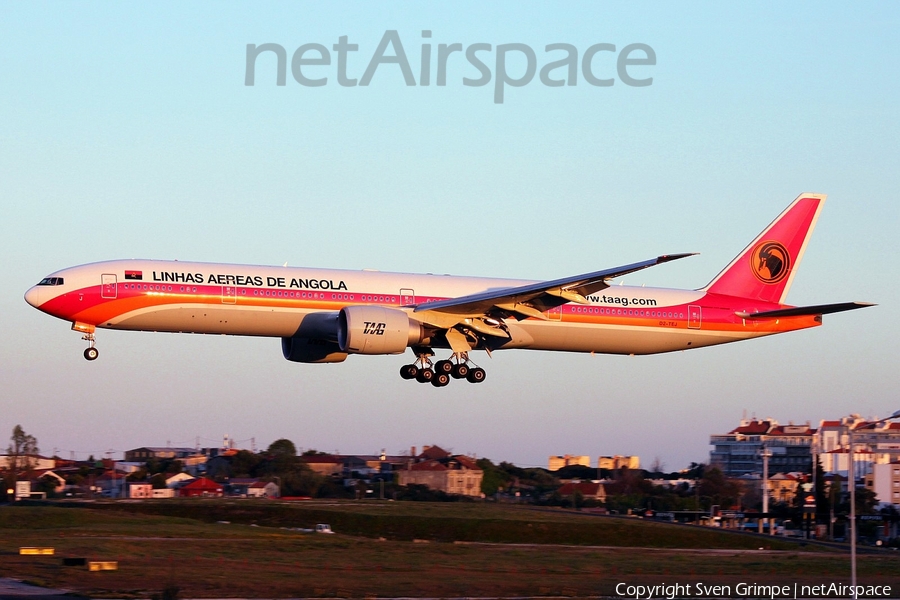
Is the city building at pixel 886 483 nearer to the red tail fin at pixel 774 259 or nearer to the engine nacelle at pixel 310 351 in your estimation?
the red tail fin at pixel 774 259

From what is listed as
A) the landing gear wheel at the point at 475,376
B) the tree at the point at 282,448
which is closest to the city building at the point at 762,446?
the tree at the point at 282,448

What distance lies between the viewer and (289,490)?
83125mm

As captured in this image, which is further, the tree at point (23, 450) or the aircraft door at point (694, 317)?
the tree at point (23, 450)

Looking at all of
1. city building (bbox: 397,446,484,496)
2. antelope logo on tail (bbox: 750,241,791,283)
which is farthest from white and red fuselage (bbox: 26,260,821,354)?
city building (bbox: 397,446,484,496)

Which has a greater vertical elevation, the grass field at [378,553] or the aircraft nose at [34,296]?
the aircraft nose at [34,296]

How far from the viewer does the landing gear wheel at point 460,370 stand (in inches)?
1810

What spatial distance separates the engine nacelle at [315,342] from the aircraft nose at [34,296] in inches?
366

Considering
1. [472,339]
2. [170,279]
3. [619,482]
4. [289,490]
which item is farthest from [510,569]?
[619,482]

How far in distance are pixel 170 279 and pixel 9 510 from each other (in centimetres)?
1888

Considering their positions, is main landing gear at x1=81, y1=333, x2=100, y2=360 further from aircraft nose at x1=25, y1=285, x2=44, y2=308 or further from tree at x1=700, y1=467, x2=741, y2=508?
tree at x1=700, y1=467, x2=741, y2=508

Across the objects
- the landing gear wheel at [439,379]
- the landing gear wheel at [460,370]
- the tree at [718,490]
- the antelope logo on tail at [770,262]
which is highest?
the antelope logo on tail at [770,262]

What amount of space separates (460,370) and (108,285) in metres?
14.1

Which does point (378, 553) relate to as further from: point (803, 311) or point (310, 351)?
point (803, 311)

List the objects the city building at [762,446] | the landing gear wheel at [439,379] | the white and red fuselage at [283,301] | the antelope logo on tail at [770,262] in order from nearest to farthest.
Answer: the white and red fuselage at [283,301] → the landing gear wheel at [439,379] → the antelope logo on tail at [770,262] → the city building at [762,446]
